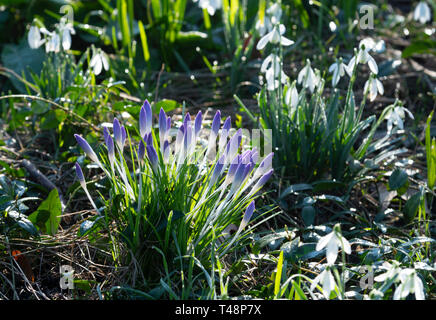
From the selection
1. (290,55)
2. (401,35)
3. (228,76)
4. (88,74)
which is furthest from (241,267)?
(401,35)

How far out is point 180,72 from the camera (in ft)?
11.1

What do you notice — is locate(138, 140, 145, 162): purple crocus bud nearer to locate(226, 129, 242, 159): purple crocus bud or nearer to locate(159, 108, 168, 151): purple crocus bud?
locate(159, 108, 168, 151): purple crocus bud

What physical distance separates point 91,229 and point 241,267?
18.8 inches

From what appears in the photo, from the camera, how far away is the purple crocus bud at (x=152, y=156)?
1530 millimetres

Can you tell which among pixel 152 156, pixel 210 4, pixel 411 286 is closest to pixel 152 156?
pixel 152 156

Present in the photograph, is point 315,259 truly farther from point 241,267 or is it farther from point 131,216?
point 131,216

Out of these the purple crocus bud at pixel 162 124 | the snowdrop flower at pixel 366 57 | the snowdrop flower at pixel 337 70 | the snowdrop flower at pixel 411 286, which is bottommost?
the snowdrop flower at pixel 411 286

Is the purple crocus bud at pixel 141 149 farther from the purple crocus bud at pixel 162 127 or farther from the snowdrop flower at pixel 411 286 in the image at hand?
the snowdrop flower at pixel 411 286

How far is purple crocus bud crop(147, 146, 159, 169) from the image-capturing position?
5.02ft

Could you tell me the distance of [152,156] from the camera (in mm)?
1540

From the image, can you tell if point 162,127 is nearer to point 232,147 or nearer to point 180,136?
point 180,136

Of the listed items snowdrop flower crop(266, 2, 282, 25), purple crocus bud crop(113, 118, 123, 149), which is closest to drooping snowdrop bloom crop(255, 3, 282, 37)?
snowdrop flower crop(266, 2, 282, 25)

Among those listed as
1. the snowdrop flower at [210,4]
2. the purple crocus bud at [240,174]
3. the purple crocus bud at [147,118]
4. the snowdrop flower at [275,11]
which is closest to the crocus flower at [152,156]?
the purple crocus bud at [147,118]

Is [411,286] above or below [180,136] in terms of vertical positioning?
below
